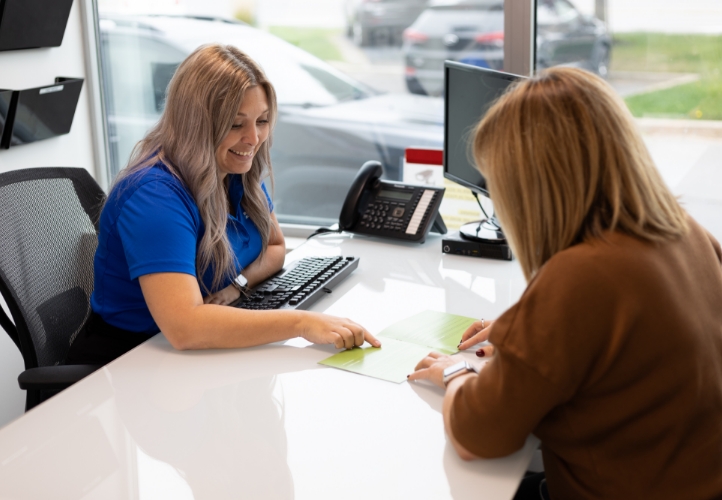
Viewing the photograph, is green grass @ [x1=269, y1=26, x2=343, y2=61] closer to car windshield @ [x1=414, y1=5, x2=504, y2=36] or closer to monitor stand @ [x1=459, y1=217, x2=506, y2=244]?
car windshield @ [x1=414, y1=5, x2=504, y2=36]

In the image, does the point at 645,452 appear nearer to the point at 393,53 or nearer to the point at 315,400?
→ the point at 315,400

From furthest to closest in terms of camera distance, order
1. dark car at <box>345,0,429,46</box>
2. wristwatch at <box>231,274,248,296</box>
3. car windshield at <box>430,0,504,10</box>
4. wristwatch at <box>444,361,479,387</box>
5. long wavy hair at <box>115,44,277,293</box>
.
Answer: dark car at <box>345,0,429,46</box>, car windshield at <box>430,0,504,10</box>, wristwatch at <box>231,274,248,296</box>, long wavy hair at <box>115,44,277,293</box>, wristwatch at <box>444,361,479,387</box>

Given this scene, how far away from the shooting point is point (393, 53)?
8.02ft

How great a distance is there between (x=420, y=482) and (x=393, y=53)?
1.74m

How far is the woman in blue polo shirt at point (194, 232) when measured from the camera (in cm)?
139

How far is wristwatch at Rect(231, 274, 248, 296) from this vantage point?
1.68m

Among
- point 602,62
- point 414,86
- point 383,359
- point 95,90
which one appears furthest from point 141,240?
point 95,90

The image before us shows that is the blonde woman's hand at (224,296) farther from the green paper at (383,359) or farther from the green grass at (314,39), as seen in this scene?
the green grass at (314,39)

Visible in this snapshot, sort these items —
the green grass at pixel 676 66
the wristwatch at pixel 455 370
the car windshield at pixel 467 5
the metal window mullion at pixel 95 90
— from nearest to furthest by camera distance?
the wristwatch at pixel 455 370 → the green grass at pixel 676 66 → the car windshield at pixel 467 5 → the metal window mullion at pixel 95 90

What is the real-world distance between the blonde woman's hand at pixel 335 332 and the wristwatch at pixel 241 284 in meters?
0.30

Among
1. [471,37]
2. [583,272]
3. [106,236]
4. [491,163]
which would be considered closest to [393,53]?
[471,37]

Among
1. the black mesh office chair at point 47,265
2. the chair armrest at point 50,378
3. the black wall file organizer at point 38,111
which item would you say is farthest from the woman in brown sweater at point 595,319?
the black wall file organizer at point 38,111

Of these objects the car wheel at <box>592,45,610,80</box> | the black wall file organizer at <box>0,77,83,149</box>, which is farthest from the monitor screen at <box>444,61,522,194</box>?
the black wall file organizer at <box>0,77,83,149</box>

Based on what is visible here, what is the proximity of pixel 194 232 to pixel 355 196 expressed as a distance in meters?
A: 0.76
